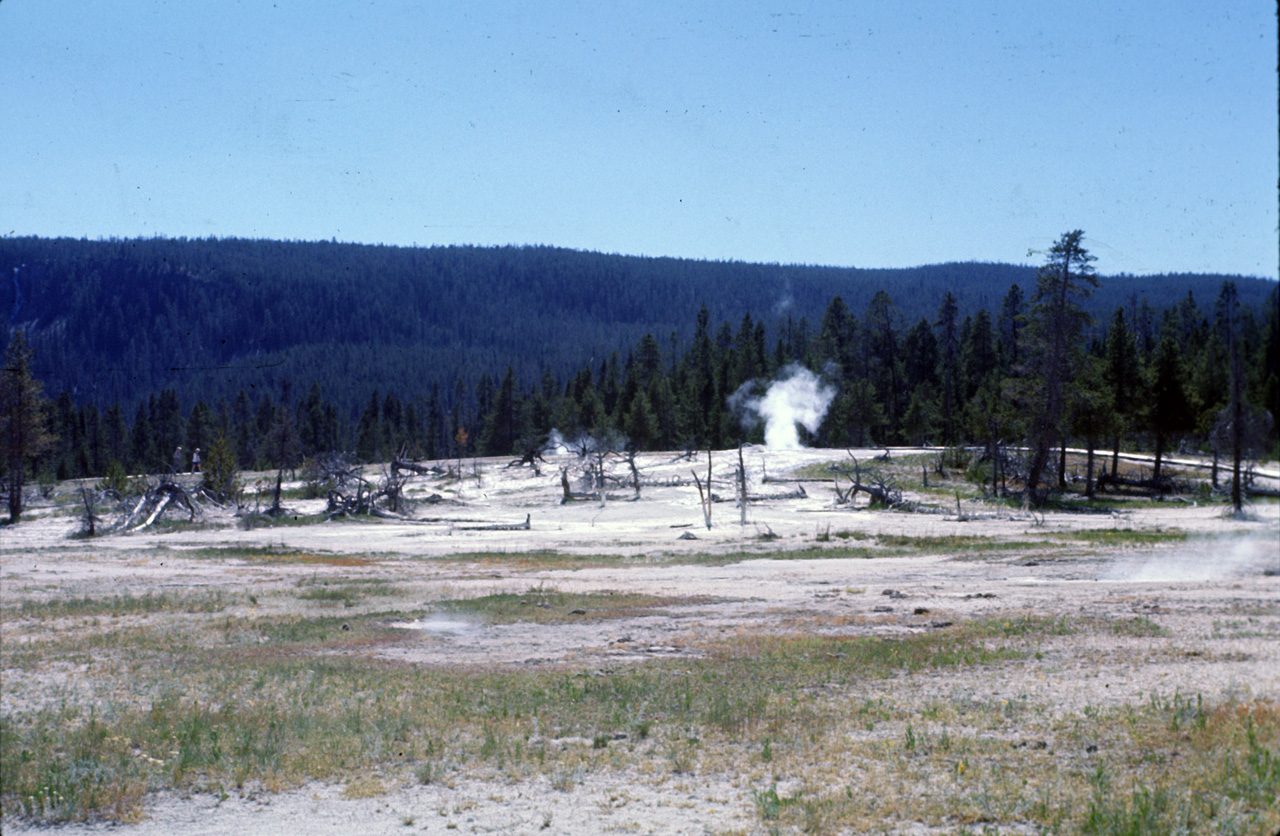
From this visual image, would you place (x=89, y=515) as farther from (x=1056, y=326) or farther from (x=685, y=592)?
(x=1056, y=326)

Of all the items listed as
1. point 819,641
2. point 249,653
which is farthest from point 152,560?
point 819,641

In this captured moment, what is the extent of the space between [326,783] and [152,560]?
26.2 metres

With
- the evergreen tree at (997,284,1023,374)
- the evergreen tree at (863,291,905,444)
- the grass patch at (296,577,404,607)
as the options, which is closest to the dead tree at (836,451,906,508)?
the evergreen tree at (997,284,1023,374)

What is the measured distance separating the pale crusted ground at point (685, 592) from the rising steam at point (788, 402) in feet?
107

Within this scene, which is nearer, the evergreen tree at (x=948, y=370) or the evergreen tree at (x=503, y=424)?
the evergreen tree at (x=948, y=370)

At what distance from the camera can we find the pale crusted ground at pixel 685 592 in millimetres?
8930

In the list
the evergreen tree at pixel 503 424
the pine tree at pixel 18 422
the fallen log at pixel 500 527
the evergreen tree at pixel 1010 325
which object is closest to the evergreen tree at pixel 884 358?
the evergreen tree at pixel 1010 325

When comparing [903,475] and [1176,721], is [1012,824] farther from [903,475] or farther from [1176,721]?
[903,475]

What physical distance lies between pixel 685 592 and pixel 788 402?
65851mm

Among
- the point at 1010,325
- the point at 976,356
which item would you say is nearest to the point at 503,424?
the point at 976,356

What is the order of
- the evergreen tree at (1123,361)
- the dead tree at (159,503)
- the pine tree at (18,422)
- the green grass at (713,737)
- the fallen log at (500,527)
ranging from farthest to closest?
the pine tree at (18,422) < the dead tree at (159,503) < the fallen log at (500,527) < the evergreen tree at (1123,361) < the green grass at (713,737)

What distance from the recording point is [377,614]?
20.8 meters

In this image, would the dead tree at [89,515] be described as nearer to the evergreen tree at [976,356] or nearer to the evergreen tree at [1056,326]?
the evergreen tree at [1056,326]

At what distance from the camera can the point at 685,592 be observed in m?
23.4
